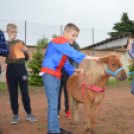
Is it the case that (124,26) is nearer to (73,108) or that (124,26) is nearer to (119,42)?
(119,42)

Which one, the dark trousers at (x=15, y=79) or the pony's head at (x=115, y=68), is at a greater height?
the pony's head at (x=115, y=68)

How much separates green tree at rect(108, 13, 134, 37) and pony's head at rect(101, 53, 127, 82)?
3377cm

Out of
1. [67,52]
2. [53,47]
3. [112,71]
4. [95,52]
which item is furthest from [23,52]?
[95,52]

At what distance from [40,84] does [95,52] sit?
16.8 ft

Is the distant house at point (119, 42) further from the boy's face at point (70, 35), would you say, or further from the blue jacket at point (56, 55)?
the blue jacket at point (56, 55)

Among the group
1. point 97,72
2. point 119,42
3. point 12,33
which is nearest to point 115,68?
point 97,72

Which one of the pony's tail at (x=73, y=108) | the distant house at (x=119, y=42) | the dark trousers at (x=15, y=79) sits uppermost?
the distant house at (x=119, y=42)

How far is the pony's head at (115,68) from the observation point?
2.50m

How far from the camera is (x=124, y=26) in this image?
1383 inches

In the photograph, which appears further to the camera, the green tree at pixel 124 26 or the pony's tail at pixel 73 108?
the green tree at pixel 124 26

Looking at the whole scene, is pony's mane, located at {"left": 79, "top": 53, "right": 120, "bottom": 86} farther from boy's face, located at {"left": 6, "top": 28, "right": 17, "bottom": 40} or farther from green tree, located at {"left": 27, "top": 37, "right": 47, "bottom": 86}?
green tree, located at {"left": 27, "top": 37, "right": 47, "bottom": 86}

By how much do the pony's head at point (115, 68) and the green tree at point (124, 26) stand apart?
33772 mm

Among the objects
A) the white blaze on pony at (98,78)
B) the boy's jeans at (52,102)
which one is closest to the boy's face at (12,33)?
the boy's jeans at (52,102)

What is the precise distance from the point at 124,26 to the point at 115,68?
36.1 m
